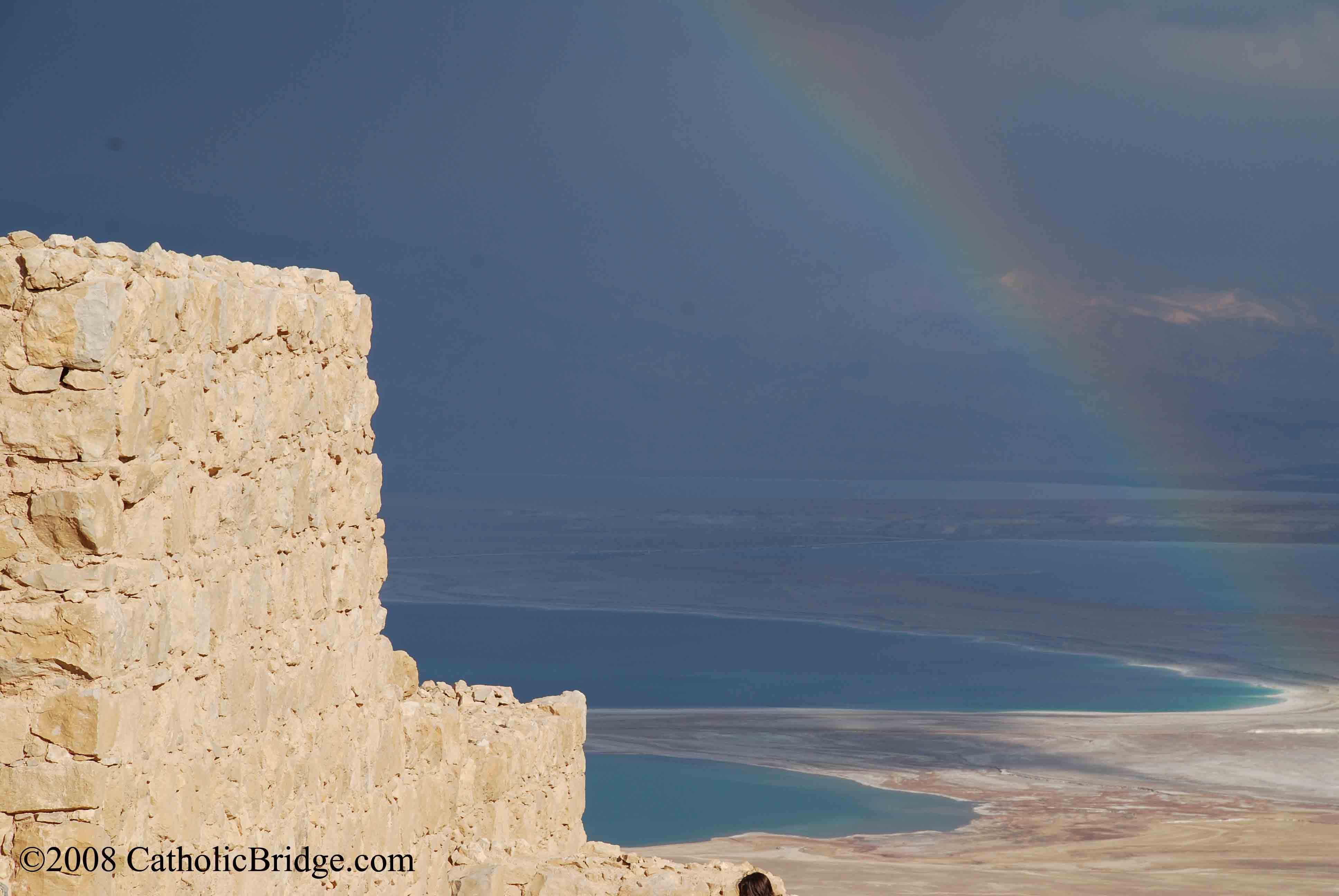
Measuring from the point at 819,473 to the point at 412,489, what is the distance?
46.1 metres

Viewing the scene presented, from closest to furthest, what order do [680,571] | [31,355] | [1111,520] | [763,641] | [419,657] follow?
[31,355] → [419,657] → [763,641] → [680,571] → [1111,520]

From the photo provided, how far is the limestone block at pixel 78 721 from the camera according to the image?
4309 millimetres

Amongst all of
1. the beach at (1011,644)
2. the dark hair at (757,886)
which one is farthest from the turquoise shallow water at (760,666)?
the dark hair at (757,886)

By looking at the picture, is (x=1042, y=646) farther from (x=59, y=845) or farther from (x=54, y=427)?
(x=54, y=427)

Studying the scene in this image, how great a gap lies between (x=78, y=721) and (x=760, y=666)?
39957 mm

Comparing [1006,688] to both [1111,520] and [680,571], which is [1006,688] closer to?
[680,571]

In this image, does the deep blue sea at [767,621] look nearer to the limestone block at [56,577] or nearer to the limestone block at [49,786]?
the limestone block at [49,786]

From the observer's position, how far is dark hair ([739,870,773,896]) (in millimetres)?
7980

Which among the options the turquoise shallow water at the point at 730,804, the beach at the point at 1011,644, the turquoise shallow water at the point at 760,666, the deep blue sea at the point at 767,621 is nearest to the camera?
the beach at the point at 1011,644

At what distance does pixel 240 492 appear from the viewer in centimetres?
516

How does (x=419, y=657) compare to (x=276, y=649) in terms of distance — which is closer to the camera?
(x=276, y=649)

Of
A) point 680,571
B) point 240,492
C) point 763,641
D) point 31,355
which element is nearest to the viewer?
point 31,355

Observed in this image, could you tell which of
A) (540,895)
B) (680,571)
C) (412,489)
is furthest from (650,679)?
(412,489)

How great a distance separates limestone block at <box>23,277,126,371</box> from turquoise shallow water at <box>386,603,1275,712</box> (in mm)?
31894
